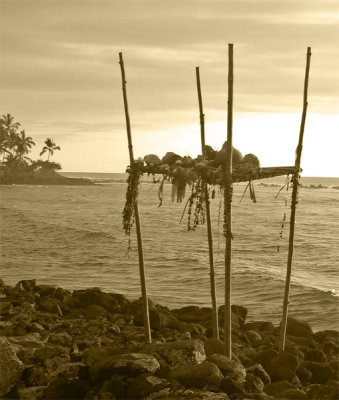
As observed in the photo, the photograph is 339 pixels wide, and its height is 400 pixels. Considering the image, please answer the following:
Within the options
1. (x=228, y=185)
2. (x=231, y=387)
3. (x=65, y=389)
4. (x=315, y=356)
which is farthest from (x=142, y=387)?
(x=315, y=356)

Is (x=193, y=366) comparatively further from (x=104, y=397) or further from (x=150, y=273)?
(x=150, y=273)

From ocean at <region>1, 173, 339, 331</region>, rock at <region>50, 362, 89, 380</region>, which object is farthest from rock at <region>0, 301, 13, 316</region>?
rock at <region>50, 362, 89, 380</region>

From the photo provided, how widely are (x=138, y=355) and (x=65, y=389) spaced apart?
88 centimetres

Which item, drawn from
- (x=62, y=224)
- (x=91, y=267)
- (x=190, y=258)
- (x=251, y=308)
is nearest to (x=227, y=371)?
(x=251, y=308)

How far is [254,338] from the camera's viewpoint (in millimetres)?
11070

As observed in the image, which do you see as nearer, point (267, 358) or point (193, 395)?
point (193, 395)

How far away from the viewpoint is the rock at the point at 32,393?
6.93 metres

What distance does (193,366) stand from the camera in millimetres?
7020

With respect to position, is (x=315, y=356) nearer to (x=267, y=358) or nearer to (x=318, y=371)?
(x=318, y=371)

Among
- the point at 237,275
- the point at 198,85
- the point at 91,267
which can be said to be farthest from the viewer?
the point at 91,267

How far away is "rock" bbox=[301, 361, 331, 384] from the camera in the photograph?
28.6 ft

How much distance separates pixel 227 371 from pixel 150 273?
13.2 meters

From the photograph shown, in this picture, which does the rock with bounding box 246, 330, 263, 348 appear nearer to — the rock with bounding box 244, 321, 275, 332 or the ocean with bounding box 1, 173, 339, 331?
the rock with bounding box 244, 321, 275, 332

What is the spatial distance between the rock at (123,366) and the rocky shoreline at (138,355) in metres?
0.01
